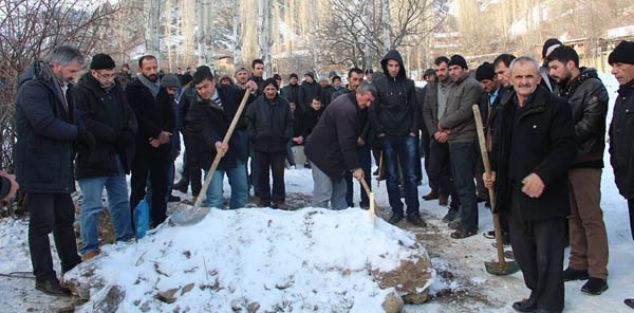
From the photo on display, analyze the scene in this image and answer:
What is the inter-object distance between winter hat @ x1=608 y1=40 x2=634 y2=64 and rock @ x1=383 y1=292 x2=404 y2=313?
2297 mm

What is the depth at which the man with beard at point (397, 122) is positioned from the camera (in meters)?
5.97

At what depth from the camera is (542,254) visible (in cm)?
352

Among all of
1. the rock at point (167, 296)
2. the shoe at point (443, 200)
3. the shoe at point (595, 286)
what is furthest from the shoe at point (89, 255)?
the shoe at point (443, 200)

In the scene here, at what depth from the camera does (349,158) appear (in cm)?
507

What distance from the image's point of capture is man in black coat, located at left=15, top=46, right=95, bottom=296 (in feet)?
12.4

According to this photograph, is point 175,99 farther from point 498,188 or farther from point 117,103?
point 498,188

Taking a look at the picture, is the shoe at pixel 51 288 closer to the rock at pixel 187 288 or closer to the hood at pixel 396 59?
the rock at pixel 187 288

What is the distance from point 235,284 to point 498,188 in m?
2.03

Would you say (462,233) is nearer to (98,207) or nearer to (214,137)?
(214,137)

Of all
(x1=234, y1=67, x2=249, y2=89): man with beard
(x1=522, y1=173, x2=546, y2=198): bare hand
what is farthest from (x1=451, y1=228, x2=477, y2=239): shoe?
(x1=234, y1=67, x2=249, y2=89): man with beard

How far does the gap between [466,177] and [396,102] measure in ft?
3.86

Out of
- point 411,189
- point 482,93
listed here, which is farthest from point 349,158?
point 482,93

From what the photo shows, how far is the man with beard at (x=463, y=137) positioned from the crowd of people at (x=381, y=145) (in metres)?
0.01

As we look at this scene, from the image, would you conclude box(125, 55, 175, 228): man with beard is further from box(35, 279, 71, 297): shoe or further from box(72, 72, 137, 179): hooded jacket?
box(35, 279, 71, 297): shoe
